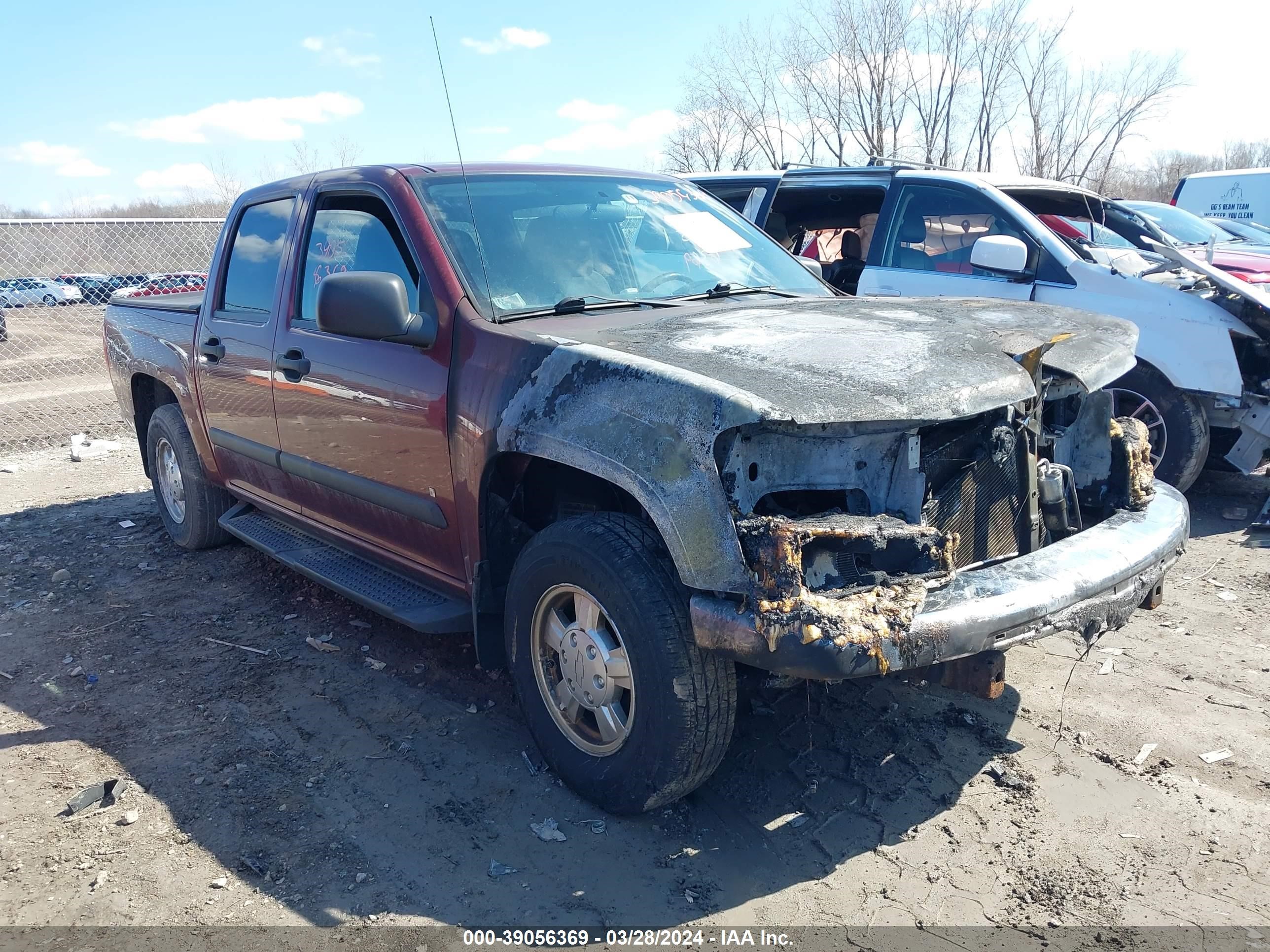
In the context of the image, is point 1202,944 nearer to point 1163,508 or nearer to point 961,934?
point 961,934

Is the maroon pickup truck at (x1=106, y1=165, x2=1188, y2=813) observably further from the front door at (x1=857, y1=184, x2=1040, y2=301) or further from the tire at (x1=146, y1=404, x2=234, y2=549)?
the front door at (x1=857, y1=184, x2=1040, y2=301)

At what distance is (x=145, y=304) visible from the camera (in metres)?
5.72

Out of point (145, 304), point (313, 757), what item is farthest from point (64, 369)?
point (313, 757)

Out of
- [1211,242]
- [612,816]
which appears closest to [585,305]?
[612,816]

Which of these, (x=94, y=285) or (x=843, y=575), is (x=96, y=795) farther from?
(x=94, y=285)

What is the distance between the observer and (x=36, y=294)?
15.4m

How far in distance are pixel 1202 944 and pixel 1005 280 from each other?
15.5 ft

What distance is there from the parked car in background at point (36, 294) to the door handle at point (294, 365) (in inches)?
504

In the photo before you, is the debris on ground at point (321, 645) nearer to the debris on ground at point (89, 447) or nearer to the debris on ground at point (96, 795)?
the debris on ground at point (96, 795)

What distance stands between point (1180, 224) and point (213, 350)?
26.7ft

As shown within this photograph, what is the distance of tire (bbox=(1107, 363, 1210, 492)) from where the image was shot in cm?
559

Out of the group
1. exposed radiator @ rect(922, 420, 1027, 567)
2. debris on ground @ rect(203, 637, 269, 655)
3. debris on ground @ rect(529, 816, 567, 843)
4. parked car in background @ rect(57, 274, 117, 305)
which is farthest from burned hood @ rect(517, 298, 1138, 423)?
parked car in background @ rect(57, 274, 117, 305)

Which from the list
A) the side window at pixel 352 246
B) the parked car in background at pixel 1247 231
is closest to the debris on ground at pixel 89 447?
the side window at pixel 352 246

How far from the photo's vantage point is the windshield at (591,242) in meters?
3.37
